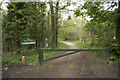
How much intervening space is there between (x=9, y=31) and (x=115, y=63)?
20.8 ft

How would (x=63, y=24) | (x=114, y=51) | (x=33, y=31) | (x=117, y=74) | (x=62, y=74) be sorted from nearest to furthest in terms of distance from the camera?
(x=117, y=74) → (x=62, y=74) → (x=114, y=51) → (x=33, y=31) → (x=63, y=24)

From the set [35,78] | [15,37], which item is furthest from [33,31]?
[35,78]

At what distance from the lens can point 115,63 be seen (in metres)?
3.20

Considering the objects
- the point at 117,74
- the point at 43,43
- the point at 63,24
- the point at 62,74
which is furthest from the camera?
the point at 63,24

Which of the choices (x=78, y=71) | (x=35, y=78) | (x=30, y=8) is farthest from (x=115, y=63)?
(x=30, y=8)

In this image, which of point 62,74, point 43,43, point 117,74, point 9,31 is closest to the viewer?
point 117,74

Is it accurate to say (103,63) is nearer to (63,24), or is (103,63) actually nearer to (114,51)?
(114,51)

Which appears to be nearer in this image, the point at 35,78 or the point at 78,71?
the point at 35,78

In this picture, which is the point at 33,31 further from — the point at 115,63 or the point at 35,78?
the point at 115,63

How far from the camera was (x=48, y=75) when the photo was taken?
2.93 meters

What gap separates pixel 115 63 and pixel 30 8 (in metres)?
5.86

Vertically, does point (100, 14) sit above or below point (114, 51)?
above

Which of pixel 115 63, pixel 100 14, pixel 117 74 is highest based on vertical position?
pixel 100 14

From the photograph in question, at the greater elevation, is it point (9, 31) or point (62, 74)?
point (9, 31)
